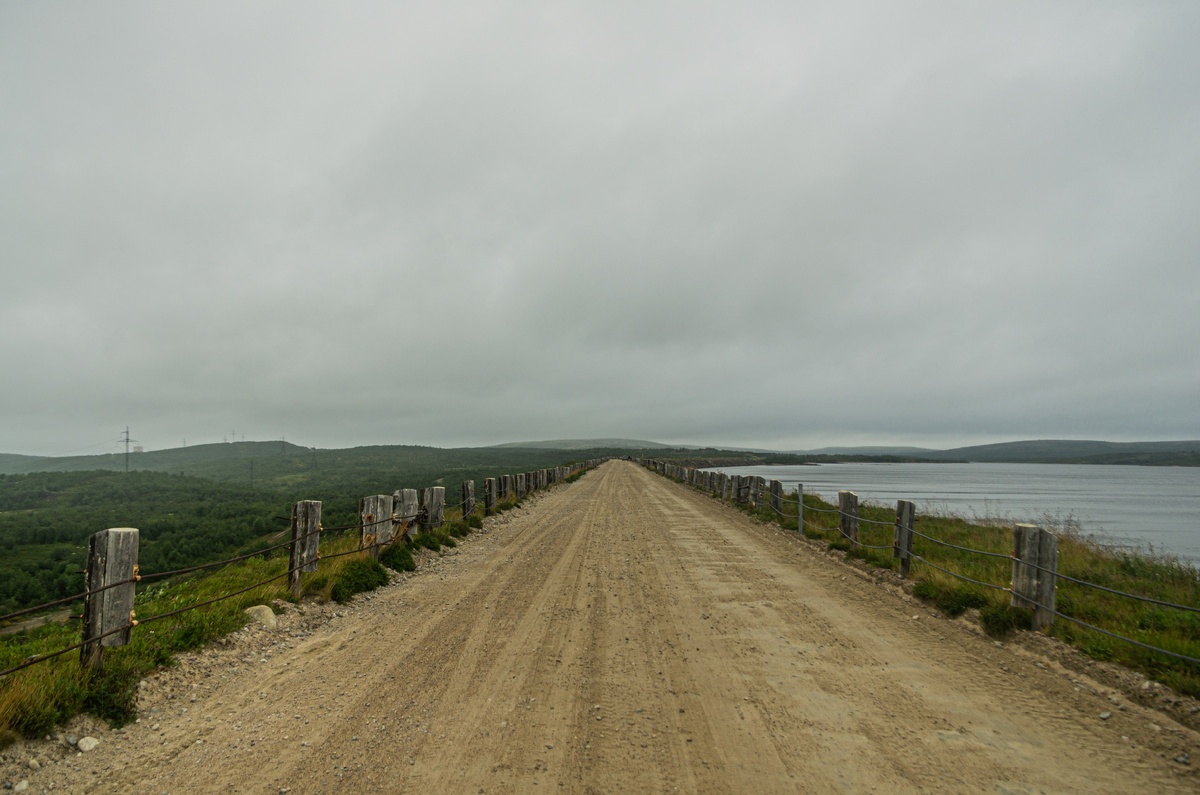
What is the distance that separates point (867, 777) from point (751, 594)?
505 centimetres

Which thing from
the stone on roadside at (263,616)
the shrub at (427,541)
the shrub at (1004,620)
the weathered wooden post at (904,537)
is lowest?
the shrub at (427,541)

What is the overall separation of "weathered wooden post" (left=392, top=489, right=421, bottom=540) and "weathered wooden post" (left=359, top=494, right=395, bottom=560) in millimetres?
412

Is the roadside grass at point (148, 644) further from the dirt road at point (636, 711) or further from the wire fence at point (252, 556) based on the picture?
the dirt road at point (636, 711)

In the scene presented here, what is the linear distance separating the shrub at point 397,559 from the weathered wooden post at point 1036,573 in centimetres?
947

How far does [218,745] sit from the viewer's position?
4.21 m

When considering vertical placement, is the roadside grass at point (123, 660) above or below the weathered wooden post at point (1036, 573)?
below

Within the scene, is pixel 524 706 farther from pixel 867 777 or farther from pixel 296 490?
pixel 296 490

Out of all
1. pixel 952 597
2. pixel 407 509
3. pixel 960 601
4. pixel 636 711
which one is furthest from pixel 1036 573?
pixel 407 509

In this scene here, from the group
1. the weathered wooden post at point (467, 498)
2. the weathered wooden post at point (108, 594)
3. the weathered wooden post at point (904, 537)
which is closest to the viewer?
the weathered wooden post at point (108, 594)

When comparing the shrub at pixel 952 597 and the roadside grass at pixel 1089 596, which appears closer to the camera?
the roadside grass at pixel 1089 596

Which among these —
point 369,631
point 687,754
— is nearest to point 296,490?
point 369,631

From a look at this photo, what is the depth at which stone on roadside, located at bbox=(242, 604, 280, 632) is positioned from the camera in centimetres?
690

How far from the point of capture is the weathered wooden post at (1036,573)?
669 cm

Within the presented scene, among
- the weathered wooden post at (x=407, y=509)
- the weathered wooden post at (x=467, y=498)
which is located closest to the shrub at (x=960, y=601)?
the weathered wooden post at (x=407, y=509)
